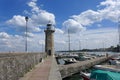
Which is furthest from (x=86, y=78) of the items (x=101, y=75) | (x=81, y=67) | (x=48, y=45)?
(x=48, y=45)

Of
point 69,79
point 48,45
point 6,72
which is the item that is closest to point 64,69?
point 69,79

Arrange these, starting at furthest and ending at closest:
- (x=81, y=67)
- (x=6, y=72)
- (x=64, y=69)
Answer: (x=81, y=67) → (x=64, y=69) → (x=6, y=72)

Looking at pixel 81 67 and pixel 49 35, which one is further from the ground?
pixel 49 35

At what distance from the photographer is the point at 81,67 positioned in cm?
3891

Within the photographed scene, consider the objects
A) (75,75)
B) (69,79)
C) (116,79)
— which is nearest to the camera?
(116,79)

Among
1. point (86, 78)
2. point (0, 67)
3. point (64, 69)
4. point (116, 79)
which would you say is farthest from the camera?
point (64, 69)

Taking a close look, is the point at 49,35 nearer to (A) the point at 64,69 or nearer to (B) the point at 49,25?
(B) the point at 49,25

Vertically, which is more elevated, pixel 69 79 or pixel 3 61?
pixel 3 61

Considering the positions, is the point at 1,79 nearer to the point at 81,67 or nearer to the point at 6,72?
the point at 6,72

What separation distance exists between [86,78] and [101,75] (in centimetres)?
663

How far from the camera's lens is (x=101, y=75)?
16766 millimetres

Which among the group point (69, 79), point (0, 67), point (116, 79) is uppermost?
point (0, 67)

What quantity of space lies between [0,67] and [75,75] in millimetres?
26089

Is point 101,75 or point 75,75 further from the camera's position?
point 75,75
